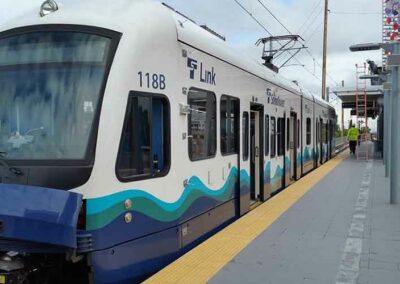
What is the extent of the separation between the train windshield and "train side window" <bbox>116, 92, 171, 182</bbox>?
1.38ft

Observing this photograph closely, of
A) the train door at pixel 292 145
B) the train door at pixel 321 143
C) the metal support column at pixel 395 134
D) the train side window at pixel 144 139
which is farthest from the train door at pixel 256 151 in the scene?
the train door at pixel 321 143

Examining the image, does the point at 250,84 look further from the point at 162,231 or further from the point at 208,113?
the point at 162,231

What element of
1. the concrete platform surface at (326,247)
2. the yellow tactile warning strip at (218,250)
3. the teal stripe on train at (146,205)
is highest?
the teal stripe on train at (146,205)

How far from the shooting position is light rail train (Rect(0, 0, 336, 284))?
4352 mm

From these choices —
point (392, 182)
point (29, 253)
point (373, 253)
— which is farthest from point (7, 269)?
point (392, 182)

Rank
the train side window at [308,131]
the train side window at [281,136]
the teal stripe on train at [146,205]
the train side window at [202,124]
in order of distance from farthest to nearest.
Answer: the train side window at [308,131], the train side window at [281,136], the train side window at [202,124], the teal stripe on train at [146,205]

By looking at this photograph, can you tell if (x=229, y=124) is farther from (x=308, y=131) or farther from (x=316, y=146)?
(x=316, y=146)

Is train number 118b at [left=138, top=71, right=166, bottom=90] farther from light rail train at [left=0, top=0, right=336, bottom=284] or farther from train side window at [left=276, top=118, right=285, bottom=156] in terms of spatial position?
train side window at [left=276, top=118, right=285, bottom=156]

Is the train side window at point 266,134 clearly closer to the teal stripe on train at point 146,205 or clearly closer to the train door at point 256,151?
the train door at point 256,151

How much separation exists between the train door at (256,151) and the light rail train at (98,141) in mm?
3551

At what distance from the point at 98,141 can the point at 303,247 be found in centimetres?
290

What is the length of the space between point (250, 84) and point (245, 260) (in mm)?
4186

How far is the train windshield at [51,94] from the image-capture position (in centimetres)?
470

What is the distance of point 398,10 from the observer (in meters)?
10.0
